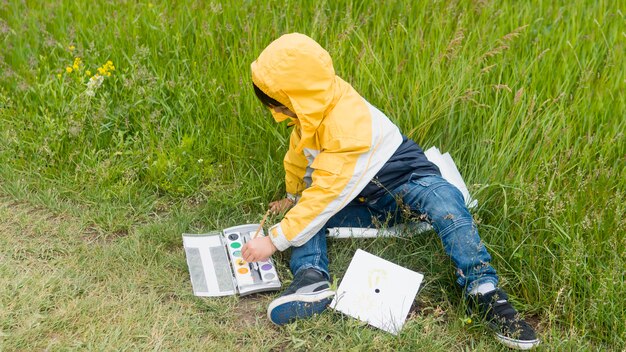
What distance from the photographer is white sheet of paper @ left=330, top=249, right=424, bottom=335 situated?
8.41 ft

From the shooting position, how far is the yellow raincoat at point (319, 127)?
2529 millimetres

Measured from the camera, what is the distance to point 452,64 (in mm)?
3412

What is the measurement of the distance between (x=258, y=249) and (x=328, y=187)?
0.37 metres

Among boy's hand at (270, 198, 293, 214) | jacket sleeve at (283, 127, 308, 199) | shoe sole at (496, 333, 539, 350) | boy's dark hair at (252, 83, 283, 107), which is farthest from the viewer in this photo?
boy's hand at (270, 198, 293, 214)

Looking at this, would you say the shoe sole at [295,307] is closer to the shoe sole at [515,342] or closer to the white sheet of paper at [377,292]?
the white sheet of paper at [377,292]

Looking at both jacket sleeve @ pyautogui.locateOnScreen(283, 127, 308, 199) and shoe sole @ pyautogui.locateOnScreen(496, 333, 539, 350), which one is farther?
jacket sleeve @ pyautogui.locateOnScreen(283, 127, 308, 199)

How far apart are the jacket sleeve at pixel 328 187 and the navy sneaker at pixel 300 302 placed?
0.63 feet

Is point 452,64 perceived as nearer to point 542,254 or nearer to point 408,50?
point 408,50

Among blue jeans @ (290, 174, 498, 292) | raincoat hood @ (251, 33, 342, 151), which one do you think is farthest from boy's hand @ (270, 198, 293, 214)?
raincoat hood @ (251, 33, 342, 151)

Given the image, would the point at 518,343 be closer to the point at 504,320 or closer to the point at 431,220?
the point at 504,320

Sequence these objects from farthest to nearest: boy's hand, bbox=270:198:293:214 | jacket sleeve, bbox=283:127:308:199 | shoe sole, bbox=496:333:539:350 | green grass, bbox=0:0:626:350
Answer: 1. boy's hand, bbox=270:198:293:214
2. jacket sleeve, bbox=283:127:308:199
3. green grass, bbox=0:0:626:350
4. shoe sole, bbox=496:333:539:350

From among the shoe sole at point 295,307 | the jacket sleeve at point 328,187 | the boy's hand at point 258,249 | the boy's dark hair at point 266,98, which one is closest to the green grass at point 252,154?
the shoe sole at point 295,307

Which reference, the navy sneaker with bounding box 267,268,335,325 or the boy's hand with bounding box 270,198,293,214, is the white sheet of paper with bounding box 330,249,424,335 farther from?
the boy's hand with bounding box 270,198,293,214

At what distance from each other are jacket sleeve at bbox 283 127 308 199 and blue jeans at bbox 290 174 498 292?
0.21m
